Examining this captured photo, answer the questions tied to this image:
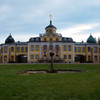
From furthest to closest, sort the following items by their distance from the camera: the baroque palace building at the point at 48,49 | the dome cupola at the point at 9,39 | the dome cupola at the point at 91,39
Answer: the dome cupola at the point at 91,39 → the dome cupola at the point at 9,39 → the baroque palace building at the point at 48,49

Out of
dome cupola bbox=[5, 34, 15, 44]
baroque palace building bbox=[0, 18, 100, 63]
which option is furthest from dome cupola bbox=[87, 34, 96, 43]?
dome cupola bbox=[5, 34, 15, 44]

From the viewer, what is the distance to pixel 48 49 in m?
46.9

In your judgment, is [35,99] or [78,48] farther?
[78,48]

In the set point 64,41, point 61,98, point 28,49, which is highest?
point 64,41

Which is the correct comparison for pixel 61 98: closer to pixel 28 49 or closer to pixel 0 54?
pixel 28 49

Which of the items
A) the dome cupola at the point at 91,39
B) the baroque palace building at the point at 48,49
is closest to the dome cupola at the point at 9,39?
the baroque palace building at the point at 48,49

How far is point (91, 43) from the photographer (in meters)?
52.6

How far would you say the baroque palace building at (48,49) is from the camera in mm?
47062

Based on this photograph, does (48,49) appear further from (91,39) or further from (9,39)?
(91,39)

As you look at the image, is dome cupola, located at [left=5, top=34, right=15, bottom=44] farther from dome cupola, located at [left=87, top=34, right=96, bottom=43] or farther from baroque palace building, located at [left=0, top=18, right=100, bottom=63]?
dome cupola, located at [left=87, top=34, right=96, bottom=43]

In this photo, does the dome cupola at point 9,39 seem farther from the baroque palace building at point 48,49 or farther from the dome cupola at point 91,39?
the dome cupola at point 91,39

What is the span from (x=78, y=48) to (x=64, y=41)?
8068mm

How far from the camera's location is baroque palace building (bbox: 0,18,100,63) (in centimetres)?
4706

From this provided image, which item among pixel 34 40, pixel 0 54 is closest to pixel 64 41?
pixel 34 40
